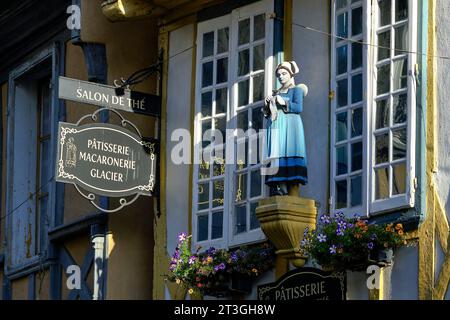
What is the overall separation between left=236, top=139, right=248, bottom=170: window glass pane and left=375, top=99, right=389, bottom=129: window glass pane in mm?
1790

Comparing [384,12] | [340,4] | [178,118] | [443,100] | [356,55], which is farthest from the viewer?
[178,118]

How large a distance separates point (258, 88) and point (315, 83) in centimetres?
74

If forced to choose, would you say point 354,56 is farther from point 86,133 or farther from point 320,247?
point 86,133

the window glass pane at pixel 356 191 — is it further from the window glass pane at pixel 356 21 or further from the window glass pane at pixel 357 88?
the window glass pane at pixel 356 21

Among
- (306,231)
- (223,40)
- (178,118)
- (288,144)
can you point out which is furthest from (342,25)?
(178,118)

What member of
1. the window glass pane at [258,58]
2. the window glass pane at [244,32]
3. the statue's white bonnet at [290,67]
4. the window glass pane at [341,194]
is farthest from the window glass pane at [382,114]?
the window glass pane at [244,32]

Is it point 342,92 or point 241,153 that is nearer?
point 342,92

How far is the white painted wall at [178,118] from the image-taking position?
16.5 meters

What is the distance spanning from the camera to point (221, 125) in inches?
635

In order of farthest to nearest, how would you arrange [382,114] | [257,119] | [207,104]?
1. [207,104]
2. [257,119]
3. [382,114]

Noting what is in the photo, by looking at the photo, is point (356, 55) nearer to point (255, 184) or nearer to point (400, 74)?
point (400, 74)

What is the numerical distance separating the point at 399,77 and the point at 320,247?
161 cm
